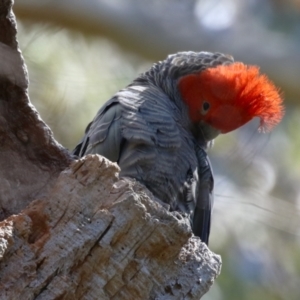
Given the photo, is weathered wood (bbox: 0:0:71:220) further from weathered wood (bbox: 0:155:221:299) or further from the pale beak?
the pale beak

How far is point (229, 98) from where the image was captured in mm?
2725

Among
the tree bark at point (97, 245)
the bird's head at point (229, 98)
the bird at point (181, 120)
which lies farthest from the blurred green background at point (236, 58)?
the tree bark at point (97, 245)

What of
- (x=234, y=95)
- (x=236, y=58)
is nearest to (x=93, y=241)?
(x=234, y=95)

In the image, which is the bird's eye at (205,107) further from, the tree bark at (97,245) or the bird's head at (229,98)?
the tree bark at (97,245)

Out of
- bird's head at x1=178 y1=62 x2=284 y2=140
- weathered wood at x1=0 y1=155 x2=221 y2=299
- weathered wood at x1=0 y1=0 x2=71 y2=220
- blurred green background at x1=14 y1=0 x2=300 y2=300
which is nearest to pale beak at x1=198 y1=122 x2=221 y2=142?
bird's head at x1=178 y1=62 x2=284 y2=140

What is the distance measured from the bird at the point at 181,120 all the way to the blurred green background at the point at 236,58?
1.27m

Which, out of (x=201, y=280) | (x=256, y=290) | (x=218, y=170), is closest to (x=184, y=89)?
(x=201, y=280)

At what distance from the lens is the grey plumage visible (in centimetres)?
252

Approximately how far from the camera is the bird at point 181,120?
253cm

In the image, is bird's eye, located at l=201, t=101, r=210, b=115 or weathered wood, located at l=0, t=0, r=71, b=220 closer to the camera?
weathered wood, located at l=0, t=0, r=71, b=220

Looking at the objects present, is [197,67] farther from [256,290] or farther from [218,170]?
[256,290]

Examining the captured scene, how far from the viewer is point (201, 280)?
170 cm

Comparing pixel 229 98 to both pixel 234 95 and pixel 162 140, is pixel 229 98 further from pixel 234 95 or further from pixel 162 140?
pixel 162 140

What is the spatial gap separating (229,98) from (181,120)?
0.23 m
